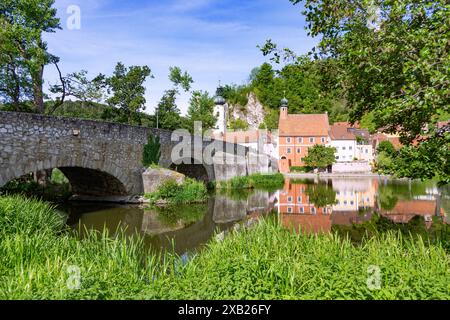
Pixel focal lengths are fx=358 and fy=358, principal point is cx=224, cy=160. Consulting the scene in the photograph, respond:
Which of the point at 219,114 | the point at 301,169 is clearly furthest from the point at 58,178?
the point at 301,169

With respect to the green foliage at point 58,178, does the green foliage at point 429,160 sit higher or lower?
higher

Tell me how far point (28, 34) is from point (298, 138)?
151 feet

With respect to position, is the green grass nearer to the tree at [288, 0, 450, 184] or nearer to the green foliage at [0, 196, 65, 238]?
the green foliage at [0, 196, 65, 238]

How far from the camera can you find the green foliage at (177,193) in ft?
56.6

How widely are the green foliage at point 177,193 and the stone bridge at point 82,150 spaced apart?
3.34 feet

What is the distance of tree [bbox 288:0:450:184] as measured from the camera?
14.4 ft

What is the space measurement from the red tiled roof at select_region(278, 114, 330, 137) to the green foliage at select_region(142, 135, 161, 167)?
42102mm

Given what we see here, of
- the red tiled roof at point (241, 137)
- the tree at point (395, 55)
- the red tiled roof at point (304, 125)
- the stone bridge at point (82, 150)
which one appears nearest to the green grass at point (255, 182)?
the stone bridge at point (82, 150)

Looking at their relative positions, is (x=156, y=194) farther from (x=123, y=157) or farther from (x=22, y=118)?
(x=22, y=118)

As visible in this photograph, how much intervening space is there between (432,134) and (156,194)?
45.2 ft

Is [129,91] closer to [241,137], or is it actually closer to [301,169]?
[241,137]

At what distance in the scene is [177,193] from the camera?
1762 centimetres

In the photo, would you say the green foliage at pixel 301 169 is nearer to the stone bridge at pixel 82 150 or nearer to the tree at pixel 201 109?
the tree at pixel 201 109
